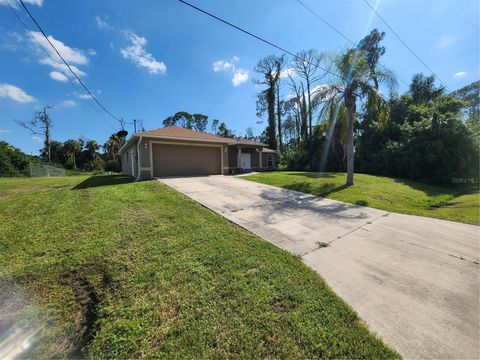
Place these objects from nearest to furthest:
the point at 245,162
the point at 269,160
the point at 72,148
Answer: the point at 245,162 < the point at 269,160 < the point at 72,148

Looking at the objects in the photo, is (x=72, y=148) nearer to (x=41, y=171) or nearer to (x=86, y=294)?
(x=41, y=171)

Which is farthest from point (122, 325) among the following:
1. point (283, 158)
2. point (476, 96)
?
point (476, 96)

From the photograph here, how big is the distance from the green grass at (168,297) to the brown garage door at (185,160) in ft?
27.9

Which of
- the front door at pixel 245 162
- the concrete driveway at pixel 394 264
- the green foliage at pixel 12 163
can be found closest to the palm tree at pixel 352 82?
the concrete driveway at pixel 394 264

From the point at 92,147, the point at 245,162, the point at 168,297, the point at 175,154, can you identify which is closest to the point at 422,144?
the point at 245,162

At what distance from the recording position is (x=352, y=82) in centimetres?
1009

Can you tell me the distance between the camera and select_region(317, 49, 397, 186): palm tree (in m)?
9.94

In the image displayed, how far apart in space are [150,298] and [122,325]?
0.39 m

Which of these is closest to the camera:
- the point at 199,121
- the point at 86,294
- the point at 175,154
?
the point at 86,294

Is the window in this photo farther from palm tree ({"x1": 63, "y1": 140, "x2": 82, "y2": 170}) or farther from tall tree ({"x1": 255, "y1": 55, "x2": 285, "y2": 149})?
palm tree ({"x1": 63, "y1": 140, "x2": 82, "y2": 170})

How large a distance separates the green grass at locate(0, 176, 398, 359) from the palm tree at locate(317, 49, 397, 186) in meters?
9.16

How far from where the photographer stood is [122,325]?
6.98 feet

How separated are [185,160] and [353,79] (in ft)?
33.1

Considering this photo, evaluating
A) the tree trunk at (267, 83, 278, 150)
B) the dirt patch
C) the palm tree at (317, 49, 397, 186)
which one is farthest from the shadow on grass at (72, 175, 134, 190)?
the tree trunk at (267, 83, 278, 150)
